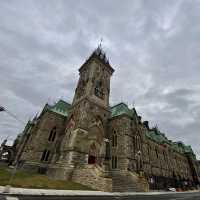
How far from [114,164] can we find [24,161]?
17.5 metres

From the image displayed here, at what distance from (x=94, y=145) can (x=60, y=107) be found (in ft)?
48.9

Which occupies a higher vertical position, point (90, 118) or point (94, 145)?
point (90, 118)

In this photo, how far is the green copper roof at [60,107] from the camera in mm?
37281

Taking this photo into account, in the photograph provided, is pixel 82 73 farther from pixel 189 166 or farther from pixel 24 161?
pixel 189 166

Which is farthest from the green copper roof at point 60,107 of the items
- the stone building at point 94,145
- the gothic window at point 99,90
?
the gothic window at point 99,90

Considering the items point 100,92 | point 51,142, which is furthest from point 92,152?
point 100,92

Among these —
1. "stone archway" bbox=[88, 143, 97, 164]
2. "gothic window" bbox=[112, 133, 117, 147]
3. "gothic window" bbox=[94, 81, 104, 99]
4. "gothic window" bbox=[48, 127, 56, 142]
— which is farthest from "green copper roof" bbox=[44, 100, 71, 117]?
"gothic window" bbox=[112, 133, 117, 147]

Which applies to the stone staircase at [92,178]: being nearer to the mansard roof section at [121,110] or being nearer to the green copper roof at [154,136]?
the mansard roof section at [121,110]

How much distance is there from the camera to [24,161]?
27641 mm

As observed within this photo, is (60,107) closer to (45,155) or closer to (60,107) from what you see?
(60,107)

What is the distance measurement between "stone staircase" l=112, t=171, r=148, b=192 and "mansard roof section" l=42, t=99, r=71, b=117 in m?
19.6

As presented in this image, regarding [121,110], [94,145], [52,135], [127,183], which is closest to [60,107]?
[52,135]

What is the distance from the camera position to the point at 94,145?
99.4 feet

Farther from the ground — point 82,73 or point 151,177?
point 82,73
